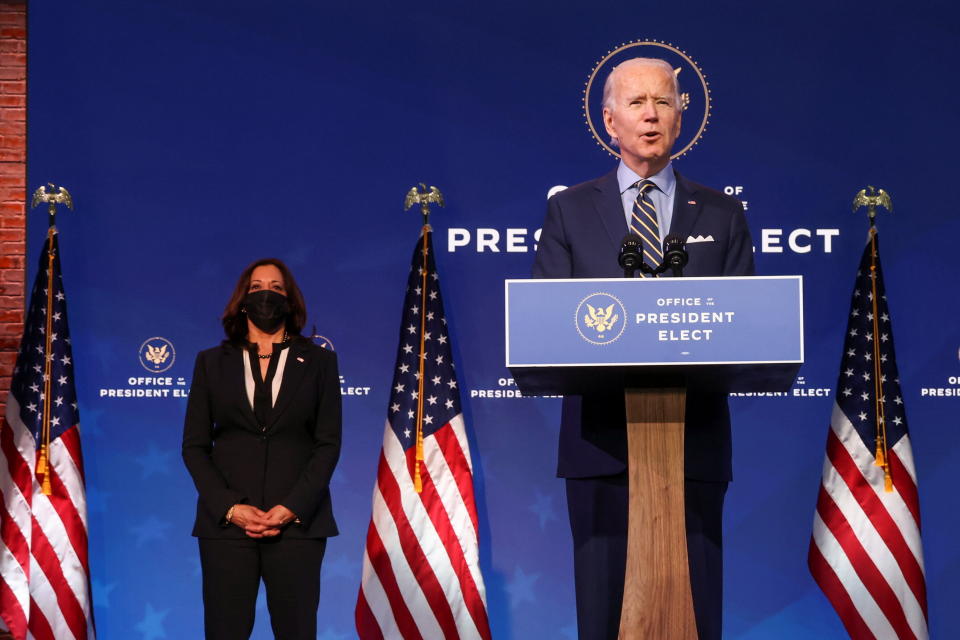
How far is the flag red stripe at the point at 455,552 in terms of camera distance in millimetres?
4316

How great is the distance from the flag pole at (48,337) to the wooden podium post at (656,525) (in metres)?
2.82

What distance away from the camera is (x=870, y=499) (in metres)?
4.27

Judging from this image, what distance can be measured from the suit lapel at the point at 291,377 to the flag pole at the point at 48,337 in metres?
1.54

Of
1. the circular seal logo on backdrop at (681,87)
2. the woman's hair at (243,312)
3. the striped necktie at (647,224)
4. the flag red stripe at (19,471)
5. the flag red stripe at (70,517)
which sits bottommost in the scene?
the flag red stripe at (70,517)

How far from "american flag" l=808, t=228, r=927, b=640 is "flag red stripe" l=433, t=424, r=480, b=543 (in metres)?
1.34

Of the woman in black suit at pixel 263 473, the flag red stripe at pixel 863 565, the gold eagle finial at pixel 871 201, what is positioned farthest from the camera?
the gold eagle finial at pixel 871 201

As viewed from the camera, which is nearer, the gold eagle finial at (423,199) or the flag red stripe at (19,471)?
the flag red stripe at (19,471)

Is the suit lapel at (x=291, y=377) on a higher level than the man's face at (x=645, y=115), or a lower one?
lower

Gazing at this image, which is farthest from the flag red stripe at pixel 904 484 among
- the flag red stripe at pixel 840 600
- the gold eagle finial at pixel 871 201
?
the gold eagle finial at pixel 871 201

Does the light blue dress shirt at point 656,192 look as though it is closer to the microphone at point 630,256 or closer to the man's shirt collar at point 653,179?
the man's shirt collar at point 653,179

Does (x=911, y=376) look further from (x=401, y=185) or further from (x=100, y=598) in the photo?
(x=100, y=598)

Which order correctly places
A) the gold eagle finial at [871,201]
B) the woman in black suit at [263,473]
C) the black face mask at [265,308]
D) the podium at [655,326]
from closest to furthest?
1. the podium at [655,326]
2. the woman in black suit at [263,473]
3. the black face mask at [265,308]
4. the gold eagle finial at [871,201]

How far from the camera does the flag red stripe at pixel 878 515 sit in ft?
13.8

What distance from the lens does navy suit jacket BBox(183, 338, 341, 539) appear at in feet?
10.3
